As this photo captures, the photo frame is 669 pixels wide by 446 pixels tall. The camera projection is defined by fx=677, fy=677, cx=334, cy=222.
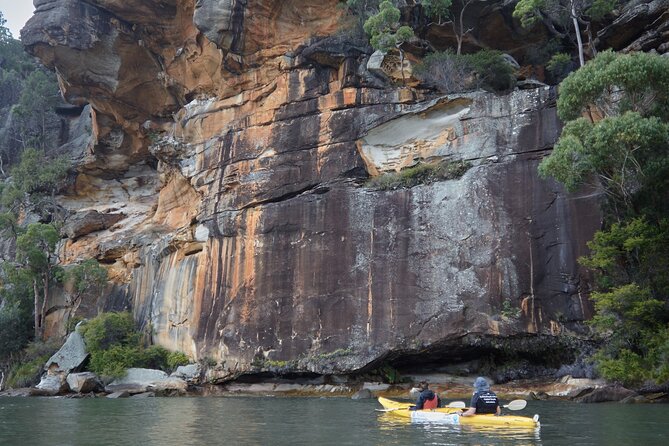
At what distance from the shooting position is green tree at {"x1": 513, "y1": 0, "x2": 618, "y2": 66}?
25984 millimetres

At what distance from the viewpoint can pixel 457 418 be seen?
47.7 ft

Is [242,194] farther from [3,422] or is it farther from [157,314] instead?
[3,422]

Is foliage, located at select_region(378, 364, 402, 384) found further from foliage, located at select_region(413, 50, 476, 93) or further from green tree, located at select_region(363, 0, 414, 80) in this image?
green tree, located at select_region(363, 0, 414, 80)

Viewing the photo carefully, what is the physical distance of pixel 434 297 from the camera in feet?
80.8

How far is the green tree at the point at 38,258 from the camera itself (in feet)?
116

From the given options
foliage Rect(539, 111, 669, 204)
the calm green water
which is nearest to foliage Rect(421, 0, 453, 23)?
foliage Rect(539, 111, 669, 204)

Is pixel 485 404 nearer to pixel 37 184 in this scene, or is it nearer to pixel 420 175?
pixel 420 175

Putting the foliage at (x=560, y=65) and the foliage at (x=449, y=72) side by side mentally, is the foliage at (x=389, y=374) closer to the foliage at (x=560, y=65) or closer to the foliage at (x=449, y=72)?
the foliage at (x=449, y=72)

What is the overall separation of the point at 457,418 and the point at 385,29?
18.6 metres

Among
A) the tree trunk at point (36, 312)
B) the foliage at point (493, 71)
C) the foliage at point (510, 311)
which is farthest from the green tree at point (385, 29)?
the tree trunk at point (36, 312)

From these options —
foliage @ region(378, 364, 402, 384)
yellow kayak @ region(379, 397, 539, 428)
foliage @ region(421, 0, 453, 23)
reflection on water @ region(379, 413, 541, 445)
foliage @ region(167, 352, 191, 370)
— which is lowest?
reflection on water @ region(379, 413, 541, 445)

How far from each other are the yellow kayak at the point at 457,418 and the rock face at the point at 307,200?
26.8 feet

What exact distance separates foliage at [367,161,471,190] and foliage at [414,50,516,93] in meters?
3.91

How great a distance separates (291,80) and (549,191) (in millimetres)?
12938
